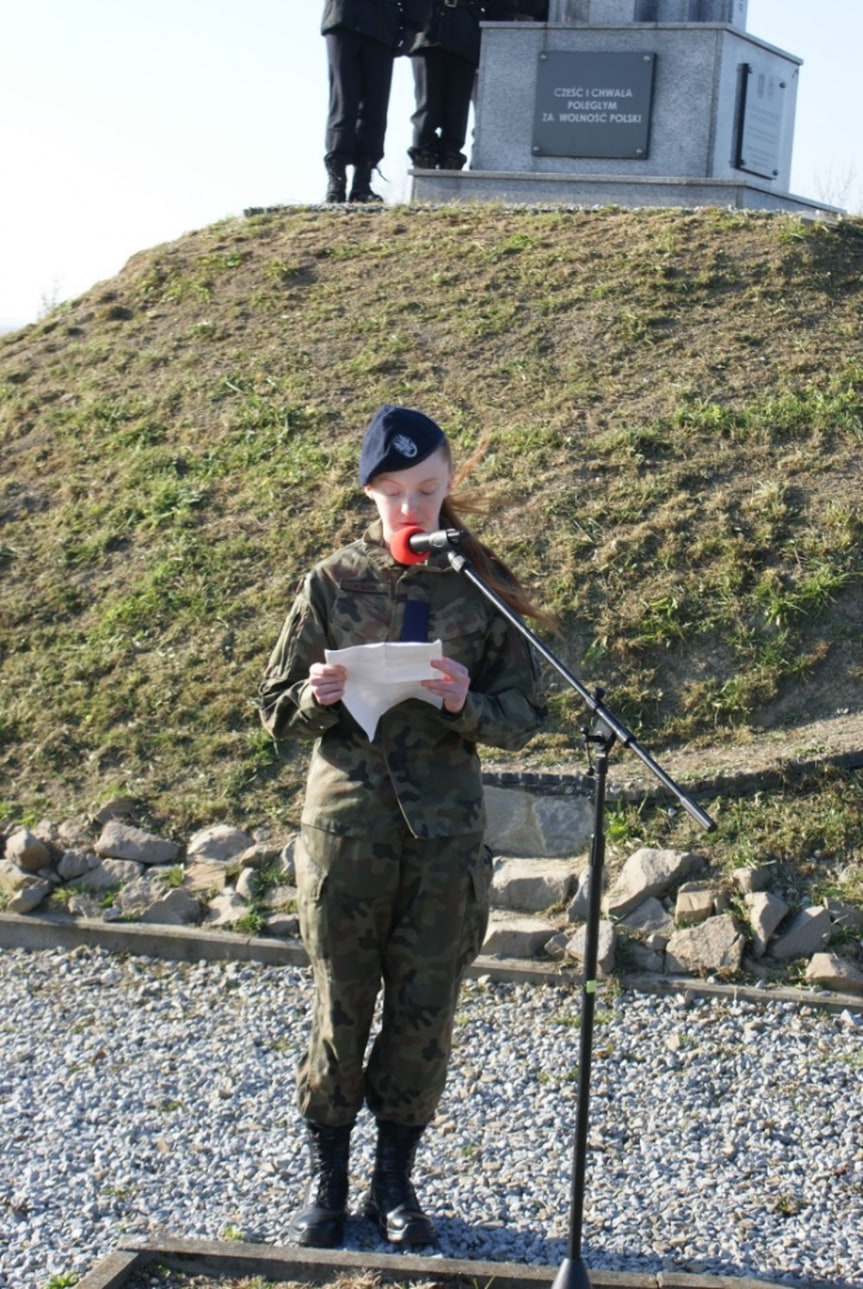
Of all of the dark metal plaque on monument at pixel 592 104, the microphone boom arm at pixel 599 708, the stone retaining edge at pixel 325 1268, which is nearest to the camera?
the microphone boom arm at pixel 599 708

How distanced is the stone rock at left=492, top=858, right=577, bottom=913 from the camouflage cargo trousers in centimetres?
230

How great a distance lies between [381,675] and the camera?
3443 millimetres

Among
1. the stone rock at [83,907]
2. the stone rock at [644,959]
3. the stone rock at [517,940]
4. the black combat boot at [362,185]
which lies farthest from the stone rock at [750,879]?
the black combat boot at [362,185]

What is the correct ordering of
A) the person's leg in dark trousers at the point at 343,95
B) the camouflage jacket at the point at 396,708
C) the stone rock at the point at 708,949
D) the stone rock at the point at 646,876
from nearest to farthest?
the camouflage jacket at the point at 396,708
the stone rock at the point at 708,949
the stone rock at the point at 646,876
the person's leg in dark trousers at the point at 343,95

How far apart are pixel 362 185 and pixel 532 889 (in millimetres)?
7445

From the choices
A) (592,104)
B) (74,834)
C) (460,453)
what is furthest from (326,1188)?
(592,104)

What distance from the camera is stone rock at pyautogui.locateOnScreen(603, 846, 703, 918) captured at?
576 cm

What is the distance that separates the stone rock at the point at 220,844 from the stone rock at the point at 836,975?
2.30 meters

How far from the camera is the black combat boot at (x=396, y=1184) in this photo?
3701 millimetres

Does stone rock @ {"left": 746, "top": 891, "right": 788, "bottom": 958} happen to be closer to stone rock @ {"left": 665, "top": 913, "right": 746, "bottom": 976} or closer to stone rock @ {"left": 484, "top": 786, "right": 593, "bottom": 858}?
stone rock @ {"left": 665, "top": 913, "right": 746, "bottom": 976}

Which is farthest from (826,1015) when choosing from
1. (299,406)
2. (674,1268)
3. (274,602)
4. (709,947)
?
(299,406)

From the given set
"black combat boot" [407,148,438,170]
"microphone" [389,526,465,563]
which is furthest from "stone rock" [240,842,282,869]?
"black combat boot" [407,148,438,170]

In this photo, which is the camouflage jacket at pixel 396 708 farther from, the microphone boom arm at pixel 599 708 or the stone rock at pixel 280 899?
the stone rock at pixel 280 899

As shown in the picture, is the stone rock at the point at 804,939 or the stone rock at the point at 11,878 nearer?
the stone rock at the point at 804,939
